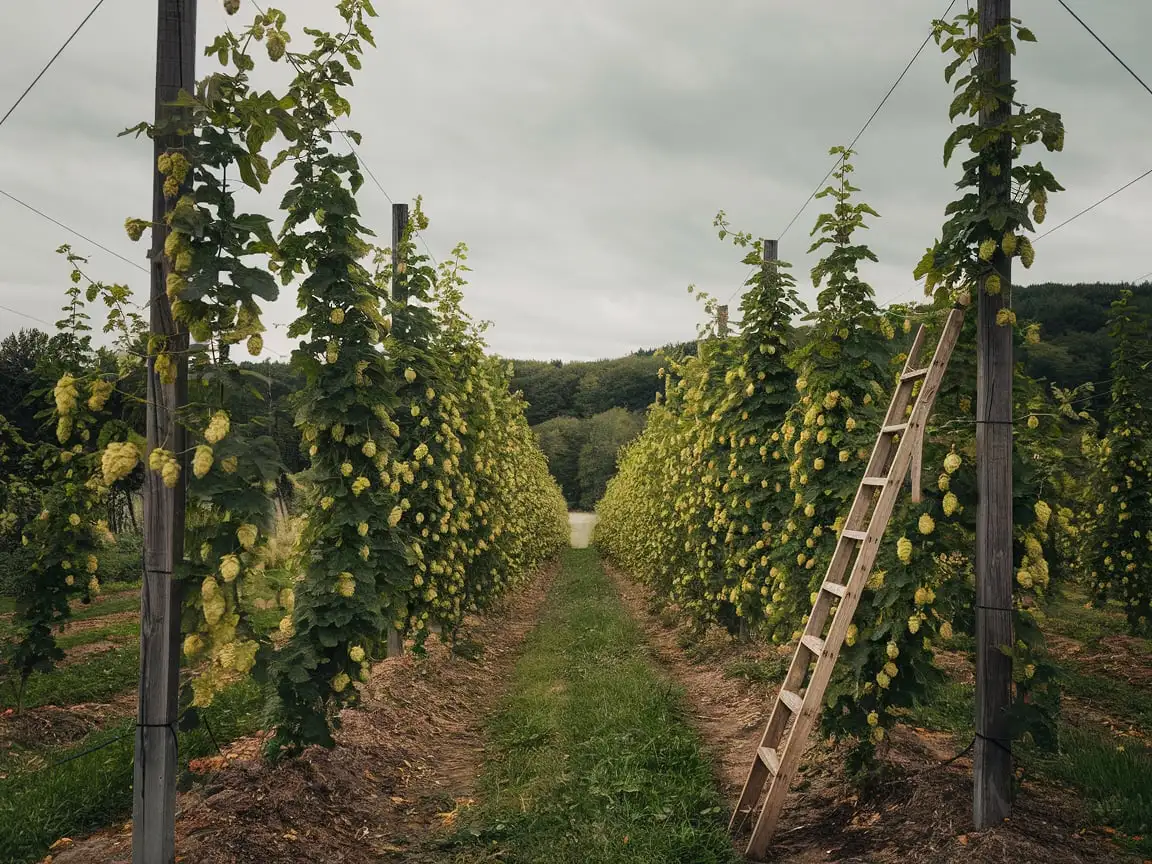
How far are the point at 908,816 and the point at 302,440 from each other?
16.5 feet

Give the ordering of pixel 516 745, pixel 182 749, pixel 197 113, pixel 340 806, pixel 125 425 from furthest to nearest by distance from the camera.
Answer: pixel 516 745 < pixel 182 749 < pixel 340 806 < pixel 125 425 < pixel 197 113

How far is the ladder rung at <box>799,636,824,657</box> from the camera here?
4.68 meters

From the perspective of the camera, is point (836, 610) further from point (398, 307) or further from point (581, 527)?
point (581, 527)

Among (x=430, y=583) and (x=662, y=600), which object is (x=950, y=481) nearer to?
(x=430, y=583)

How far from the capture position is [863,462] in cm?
657

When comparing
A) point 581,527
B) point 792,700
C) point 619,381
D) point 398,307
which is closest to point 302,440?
point 398,307

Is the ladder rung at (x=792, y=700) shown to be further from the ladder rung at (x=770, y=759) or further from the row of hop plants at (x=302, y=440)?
the row of hop plants at (x=302, y=440)

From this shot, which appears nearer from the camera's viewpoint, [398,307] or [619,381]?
[398,307]

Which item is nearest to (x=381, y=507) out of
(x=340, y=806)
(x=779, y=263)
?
(x=340, y=806)

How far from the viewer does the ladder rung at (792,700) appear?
181 inches

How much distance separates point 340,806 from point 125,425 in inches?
119

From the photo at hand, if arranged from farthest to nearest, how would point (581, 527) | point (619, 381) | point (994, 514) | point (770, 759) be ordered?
1. point (619, 381)
2. point (581, 527)
3. point (770, 759)
4. point (994, 514)

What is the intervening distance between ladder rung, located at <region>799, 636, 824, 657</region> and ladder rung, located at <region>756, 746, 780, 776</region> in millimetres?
683

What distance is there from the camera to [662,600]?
16.2 meters
